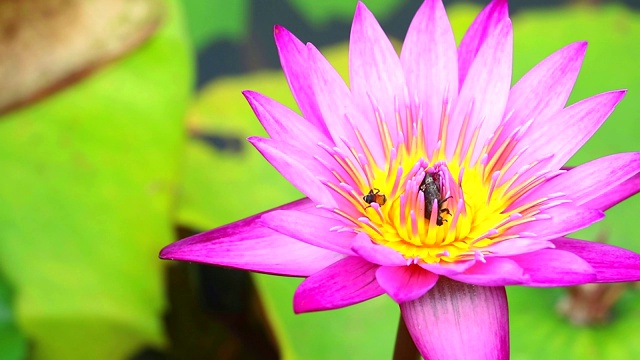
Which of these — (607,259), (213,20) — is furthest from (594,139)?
(213,20)

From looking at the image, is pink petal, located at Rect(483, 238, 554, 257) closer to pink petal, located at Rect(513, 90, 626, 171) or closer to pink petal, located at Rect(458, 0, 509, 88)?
pink petal, located at Rect(513, 90, 626, 171)

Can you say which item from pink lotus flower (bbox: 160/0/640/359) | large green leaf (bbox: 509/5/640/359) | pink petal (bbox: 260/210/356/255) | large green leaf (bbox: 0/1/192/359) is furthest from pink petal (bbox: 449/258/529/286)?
large green leaf (bbox: 0/1/192/359)

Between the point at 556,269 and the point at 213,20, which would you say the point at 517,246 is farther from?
the point at 213,20

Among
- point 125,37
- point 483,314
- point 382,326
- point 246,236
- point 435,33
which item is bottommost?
point 382,326

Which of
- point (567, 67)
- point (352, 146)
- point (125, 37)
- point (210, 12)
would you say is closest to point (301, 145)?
point (352, 146)

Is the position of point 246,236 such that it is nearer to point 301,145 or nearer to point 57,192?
point 301,145
